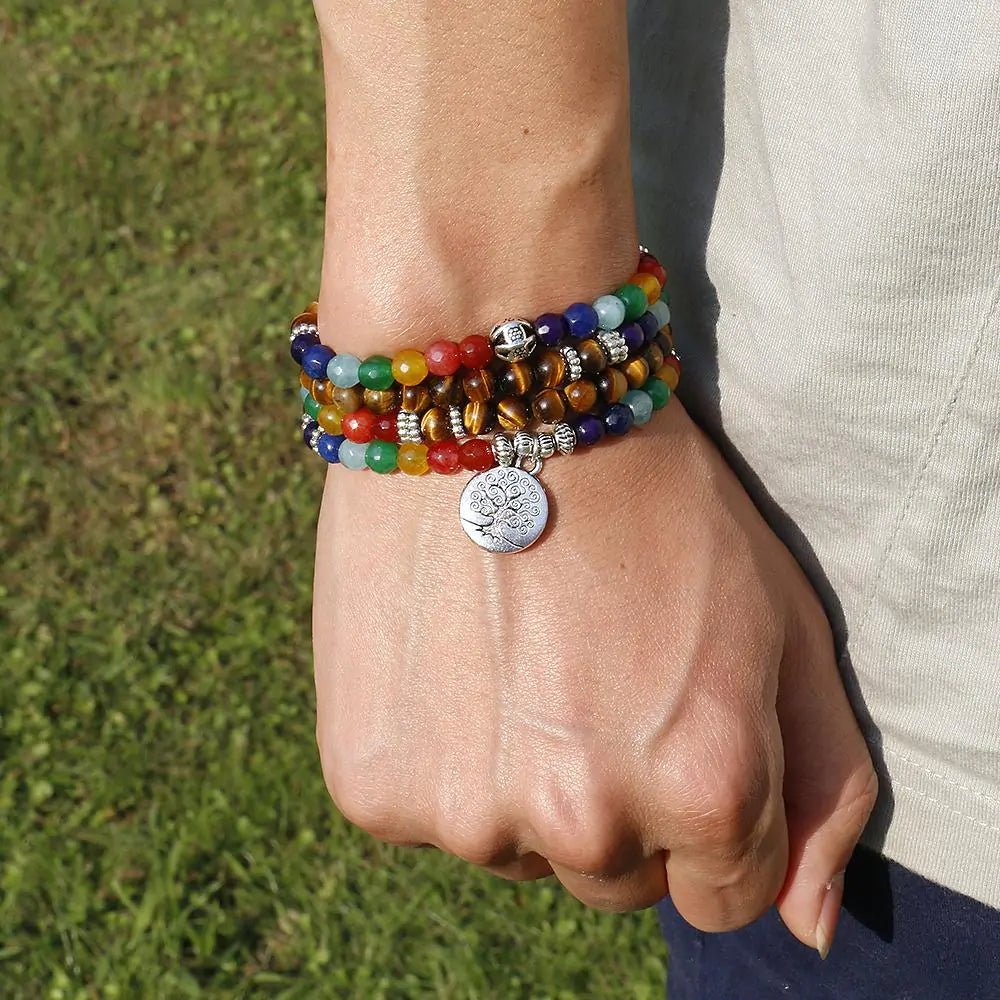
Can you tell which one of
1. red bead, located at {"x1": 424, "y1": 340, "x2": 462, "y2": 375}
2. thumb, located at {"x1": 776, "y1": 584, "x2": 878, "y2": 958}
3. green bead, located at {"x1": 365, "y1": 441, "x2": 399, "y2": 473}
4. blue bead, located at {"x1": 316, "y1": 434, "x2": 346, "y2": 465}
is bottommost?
thumb, located at {"x1": 776, "y1": 584, "x2": 878, "y2": 958}

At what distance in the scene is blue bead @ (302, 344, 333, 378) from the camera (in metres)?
1.18

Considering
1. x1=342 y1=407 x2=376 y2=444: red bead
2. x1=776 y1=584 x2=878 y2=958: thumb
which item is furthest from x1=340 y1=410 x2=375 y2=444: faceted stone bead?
x1=776 y1=584 x2=878 y2=958: thumb

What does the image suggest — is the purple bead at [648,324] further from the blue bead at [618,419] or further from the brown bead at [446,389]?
the brown bead at [446,389]

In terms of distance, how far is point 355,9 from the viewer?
1.04 metres

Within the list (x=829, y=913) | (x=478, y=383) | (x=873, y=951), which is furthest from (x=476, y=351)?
(x=873, y=951)

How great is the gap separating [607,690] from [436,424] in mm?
319

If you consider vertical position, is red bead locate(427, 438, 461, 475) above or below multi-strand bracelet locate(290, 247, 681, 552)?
below

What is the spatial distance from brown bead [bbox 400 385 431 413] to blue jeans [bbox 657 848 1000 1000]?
0.77 m

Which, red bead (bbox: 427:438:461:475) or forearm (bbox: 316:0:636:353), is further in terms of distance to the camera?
red bead (bbox: 427:438:461:475)

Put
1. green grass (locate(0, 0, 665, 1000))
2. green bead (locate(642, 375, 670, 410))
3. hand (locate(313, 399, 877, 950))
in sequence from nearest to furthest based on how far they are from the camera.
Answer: hand (locate(313, 399, 877, 950))
green bead (locate(642, 375, 670, 410))
green grass (locate(0, 0, 665, 1000))

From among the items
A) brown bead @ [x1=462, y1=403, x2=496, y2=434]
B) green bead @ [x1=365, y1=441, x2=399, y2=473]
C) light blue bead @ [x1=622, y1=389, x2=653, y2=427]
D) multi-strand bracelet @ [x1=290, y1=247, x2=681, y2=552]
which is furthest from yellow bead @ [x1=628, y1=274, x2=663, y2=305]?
green bead @ [x1=365, y1=441, x2=399, y2=473]

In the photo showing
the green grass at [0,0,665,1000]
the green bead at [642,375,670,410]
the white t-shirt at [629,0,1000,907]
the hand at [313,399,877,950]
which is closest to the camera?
the white t-shirt at [629,0,1000,907]

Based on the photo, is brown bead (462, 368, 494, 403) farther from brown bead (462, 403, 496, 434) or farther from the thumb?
the thumb

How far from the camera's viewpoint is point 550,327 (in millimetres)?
1113
